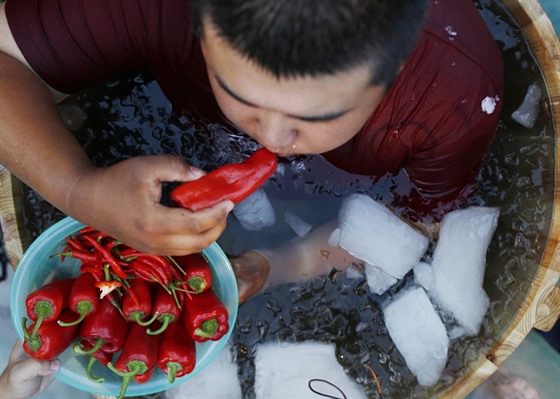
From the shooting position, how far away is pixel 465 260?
2.33 m

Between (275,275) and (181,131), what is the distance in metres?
0.68

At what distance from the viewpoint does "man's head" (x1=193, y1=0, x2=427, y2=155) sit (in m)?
1.06

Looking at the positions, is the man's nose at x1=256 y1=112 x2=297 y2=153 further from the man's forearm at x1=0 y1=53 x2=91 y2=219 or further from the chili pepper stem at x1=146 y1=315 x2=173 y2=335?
the chili pepper stem at x1=146 y1=315 x2=173 y2=335

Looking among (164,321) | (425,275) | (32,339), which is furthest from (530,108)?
(32,339)

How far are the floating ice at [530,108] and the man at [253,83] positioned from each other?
0.36 metres

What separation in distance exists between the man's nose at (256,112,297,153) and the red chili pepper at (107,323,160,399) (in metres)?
0.82

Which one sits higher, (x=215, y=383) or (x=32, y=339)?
(x=32, y=339)

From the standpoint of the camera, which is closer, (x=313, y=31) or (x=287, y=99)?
(x=313, y=31)

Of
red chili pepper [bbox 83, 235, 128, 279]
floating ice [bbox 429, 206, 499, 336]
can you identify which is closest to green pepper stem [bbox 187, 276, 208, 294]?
red chili pepper [bbox 83, 235, 128, 279]

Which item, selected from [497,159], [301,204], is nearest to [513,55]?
[497,159]

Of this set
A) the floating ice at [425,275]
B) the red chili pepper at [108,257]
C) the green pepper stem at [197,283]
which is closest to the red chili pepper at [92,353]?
the red chili pepper at [108,257]

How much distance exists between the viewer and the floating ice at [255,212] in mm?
2350

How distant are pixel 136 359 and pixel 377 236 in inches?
39.7

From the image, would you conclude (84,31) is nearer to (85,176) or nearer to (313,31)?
(85,176)
